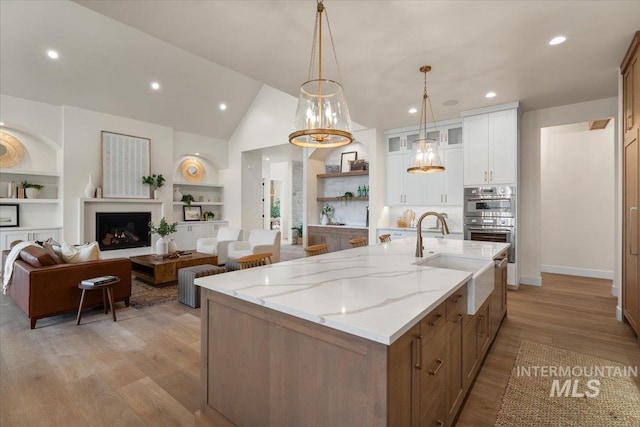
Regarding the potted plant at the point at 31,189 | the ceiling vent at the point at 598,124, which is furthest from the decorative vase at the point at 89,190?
the ceiling vent at the point at 598,124

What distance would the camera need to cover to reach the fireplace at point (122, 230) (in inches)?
257

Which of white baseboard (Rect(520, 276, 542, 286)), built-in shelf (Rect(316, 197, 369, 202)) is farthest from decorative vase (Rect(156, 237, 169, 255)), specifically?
white baseboard (Rect(520, 276, 542, 286))

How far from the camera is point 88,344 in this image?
2.79 meters

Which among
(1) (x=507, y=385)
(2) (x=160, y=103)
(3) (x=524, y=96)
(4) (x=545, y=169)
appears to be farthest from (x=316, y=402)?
(2) (x=160, y=103)

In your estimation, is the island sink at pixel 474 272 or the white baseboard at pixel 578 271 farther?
the white baseboard at pixel 578 271

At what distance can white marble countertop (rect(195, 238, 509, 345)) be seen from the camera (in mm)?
1062

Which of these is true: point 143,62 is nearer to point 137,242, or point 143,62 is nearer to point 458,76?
point 137,242

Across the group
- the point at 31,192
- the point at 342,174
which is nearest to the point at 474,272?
the point at 342,174

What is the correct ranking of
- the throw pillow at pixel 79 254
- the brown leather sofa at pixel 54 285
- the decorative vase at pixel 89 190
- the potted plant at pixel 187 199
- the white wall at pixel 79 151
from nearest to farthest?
the brown leather sofa at pixel 54 285 < the throw pillow at pixel 79 254 < the white wall at pixel 79 151 < the decorative vase at pixel 89 190 < the potted plant at pixel 187 199

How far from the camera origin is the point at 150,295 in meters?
4.30

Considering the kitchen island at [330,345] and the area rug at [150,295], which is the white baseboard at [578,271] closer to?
the kitchen island at [330,345]

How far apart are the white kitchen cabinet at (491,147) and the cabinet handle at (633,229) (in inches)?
69.5

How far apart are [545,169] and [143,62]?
8.36m

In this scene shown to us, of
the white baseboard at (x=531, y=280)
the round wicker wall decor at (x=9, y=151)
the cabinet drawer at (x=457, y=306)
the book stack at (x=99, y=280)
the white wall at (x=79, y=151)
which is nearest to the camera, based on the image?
the cabinet drawer at (x=457, y=306)
